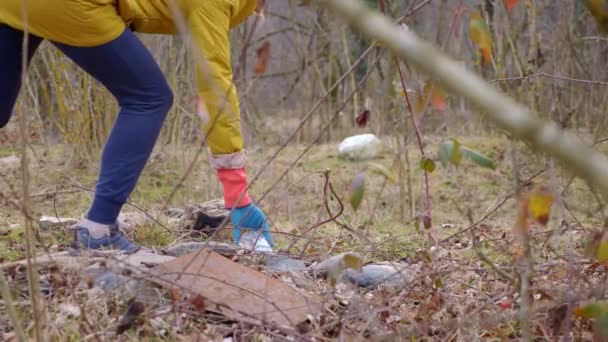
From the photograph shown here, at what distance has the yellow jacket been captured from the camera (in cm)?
242

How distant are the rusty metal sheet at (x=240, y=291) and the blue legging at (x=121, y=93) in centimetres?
47

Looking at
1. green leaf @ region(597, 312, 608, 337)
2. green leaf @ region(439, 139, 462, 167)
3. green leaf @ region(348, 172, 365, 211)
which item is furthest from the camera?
green leaf @ region(348, 172, 365, 211)

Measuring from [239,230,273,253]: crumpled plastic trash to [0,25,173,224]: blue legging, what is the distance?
50 cm

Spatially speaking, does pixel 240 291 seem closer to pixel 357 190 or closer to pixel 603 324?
pixel 357 190

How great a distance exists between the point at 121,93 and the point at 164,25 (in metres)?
0.29

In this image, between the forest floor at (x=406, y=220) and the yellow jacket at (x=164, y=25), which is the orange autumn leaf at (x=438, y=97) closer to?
the forest floor at (x=406, y=220)

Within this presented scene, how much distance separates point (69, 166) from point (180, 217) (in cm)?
266

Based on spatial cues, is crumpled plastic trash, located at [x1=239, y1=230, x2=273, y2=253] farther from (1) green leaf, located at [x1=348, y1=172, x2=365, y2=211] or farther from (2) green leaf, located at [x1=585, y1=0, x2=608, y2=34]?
(2) green leaf, located at [x1=585, y1=0, x2=608, y2=34]

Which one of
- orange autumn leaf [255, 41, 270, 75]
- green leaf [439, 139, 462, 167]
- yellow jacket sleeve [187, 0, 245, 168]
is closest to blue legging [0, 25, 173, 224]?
yellow jacket sleeve [187, 0, 245, 168]

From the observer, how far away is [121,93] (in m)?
2.62

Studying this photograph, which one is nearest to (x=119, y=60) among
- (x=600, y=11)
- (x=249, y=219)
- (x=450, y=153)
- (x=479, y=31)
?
(x=249, y=219)

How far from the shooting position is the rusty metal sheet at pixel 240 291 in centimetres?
215

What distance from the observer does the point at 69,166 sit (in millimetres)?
6430

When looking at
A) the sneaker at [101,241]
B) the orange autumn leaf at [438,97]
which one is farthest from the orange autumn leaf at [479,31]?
the sneaker at [101,241]
